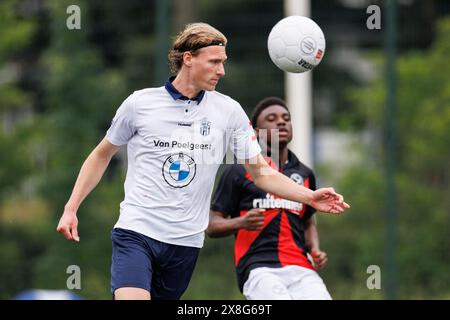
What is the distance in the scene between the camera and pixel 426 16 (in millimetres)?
12695

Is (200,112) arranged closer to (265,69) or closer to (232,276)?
(232,276)

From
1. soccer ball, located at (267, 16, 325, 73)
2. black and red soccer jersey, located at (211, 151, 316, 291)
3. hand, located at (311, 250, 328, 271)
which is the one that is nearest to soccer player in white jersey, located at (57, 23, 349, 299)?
soccer ball, located at (267, 16, 325, 73)

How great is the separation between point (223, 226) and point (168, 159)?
3.61ft

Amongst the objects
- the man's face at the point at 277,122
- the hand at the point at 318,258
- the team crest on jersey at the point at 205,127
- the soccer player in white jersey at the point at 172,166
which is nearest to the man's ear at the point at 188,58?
the soccer player in white jersey at the point at 172,166

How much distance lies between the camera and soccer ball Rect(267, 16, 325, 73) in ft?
21.3

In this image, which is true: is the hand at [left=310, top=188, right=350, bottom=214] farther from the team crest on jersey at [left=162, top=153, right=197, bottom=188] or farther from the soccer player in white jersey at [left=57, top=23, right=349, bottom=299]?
the team crest on jersey at [left=162, top=153, right=197, bottom=188]

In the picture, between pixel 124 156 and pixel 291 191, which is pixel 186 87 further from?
pixel 124 156

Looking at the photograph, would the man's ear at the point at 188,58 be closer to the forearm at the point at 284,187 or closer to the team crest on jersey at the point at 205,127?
the team crest on jersey at the point at 205,127

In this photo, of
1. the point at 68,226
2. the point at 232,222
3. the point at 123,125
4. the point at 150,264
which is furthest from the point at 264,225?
the point at 68,226

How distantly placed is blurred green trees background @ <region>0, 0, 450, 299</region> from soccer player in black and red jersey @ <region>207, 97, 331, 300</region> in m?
3.91

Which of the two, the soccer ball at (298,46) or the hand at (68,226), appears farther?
the soccer ball at (298,46)

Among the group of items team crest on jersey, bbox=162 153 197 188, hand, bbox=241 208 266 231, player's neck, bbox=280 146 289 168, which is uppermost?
team crest on jersey, bbox=162 153 197 188

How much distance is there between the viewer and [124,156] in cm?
1377

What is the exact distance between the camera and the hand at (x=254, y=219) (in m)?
6.64
